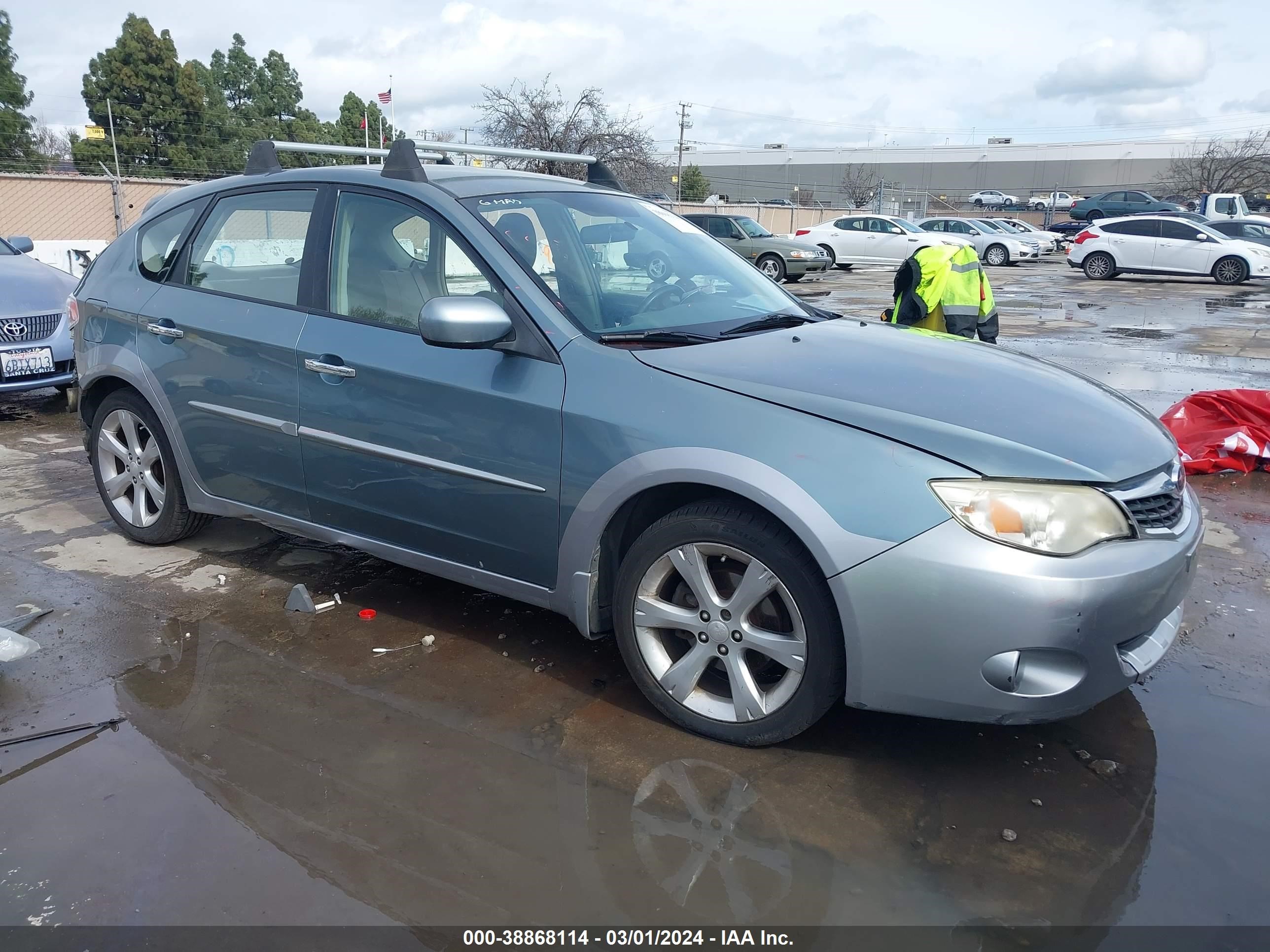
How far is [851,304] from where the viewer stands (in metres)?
18.0

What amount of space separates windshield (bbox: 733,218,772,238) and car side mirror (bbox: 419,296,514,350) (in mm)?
20405

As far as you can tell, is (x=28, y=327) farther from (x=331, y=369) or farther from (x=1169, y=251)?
(x=1169, y=251)

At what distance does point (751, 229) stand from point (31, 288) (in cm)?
1752

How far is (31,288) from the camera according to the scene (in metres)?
8.31

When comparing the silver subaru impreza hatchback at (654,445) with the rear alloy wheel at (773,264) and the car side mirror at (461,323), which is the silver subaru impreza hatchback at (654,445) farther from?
the rear alloy wheel at (773,264)

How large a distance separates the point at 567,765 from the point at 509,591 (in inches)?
29.6

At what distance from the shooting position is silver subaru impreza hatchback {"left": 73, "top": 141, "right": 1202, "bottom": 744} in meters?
2.87

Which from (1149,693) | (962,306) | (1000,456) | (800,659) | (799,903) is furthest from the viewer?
(962,306)

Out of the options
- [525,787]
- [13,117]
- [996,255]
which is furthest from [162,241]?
[13,117]

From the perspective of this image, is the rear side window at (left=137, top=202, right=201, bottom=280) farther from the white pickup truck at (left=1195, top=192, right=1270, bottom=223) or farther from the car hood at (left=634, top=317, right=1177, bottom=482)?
the white pickup truck at (left=1195, top=192, right=1270, bottom=223)

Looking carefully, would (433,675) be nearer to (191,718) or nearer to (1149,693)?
(191,718)

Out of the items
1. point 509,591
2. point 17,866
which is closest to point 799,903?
point 509,591

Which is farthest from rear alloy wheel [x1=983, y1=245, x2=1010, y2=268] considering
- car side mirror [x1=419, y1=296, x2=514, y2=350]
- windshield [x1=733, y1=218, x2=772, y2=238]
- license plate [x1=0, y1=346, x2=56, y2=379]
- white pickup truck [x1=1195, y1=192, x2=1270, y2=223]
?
car side mirror [x1=419, y1=296, x2=514, y2=350]

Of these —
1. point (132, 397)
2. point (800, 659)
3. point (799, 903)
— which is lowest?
point (799, 903)
